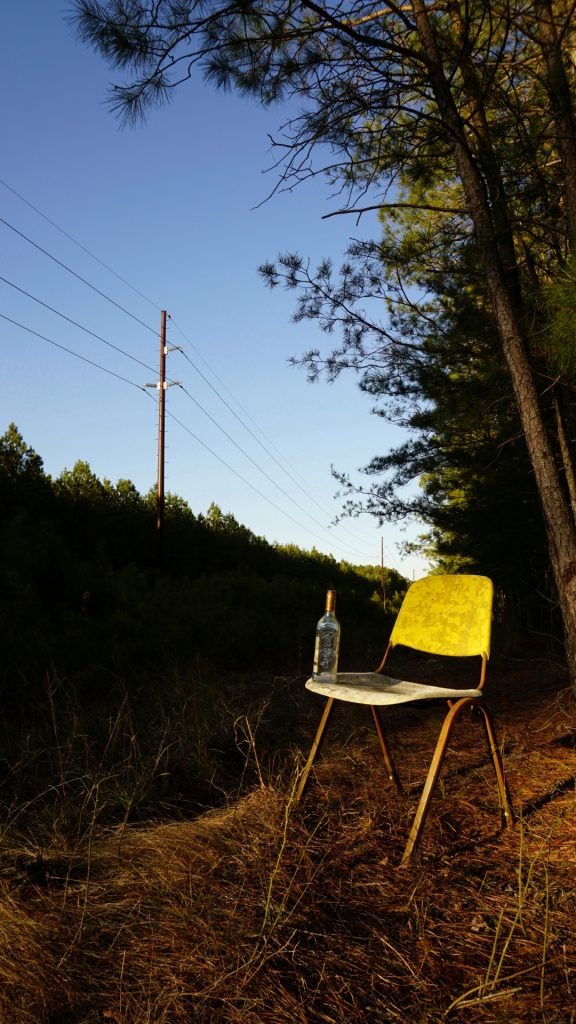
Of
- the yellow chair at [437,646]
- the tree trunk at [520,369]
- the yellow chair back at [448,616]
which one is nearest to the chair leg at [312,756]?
the yellow chair at [437,646]

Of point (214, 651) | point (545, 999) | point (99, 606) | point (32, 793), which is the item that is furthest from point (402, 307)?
point (545, 999)

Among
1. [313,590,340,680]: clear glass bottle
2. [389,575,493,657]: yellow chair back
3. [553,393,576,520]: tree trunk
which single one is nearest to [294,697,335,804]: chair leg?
[313,590,340,680]: clear glass bottle

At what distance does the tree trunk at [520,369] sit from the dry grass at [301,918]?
1.04 metres

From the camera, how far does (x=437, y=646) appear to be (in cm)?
257

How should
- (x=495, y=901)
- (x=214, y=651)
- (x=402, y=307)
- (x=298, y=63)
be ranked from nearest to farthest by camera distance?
1. (x=495, y=901)
2. (x=298, y=63)
3. (x=402, y=307)
4. (x=214, y=651)

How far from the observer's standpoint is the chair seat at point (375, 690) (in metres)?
2.17

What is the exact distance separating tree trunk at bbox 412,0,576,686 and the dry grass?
1.04 m

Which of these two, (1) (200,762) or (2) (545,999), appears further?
(1) (200,762)

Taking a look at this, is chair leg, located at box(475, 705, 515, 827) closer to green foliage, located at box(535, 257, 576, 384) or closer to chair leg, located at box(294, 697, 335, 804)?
chair leg, located at box(294, 697, 335, 804)

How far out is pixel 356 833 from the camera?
229 centimetres

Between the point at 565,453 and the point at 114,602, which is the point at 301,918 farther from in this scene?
the point at 114,602

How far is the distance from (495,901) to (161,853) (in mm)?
941

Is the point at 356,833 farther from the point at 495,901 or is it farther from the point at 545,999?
the point at 545,999

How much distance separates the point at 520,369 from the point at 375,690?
1969 millimetres
